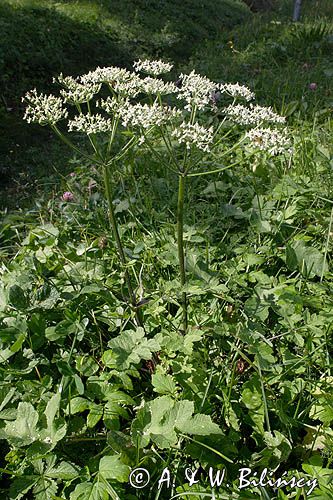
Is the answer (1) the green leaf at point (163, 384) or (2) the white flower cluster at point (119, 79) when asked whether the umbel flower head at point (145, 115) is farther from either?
(1) the green leaf at point (163, 384)

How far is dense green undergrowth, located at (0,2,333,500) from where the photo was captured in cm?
142

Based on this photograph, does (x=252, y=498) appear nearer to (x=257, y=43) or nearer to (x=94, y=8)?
(x=257, y=43)

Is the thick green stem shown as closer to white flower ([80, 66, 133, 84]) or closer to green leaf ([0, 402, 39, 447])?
white flower ([80, 66, 133, 84])

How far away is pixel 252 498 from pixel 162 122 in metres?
1.24

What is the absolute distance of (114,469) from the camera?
1341 millimetres

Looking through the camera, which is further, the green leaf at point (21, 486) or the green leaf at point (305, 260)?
the green leaf at point (305, 260)

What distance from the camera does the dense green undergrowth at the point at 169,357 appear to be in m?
1.42

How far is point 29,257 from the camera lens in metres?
2.26

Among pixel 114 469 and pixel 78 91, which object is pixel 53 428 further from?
pixel 78 91

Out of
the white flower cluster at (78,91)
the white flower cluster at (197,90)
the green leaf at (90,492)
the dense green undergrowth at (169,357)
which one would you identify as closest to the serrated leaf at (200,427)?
the dense green undergrowth at (169,357)

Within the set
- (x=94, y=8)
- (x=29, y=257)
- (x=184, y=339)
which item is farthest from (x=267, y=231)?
(x=94, y=8)

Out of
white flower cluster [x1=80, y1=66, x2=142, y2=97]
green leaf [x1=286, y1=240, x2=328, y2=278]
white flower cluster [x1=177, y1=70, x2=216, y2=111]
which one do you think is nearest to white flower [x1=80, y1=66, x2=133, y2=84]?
white flower cluster [x1=80, y1=66, x2=142, y2=97]

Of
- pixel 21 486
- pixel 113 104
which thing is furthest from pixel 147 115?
pixel 21 486

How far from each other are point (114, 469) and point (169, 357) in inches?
21.3
